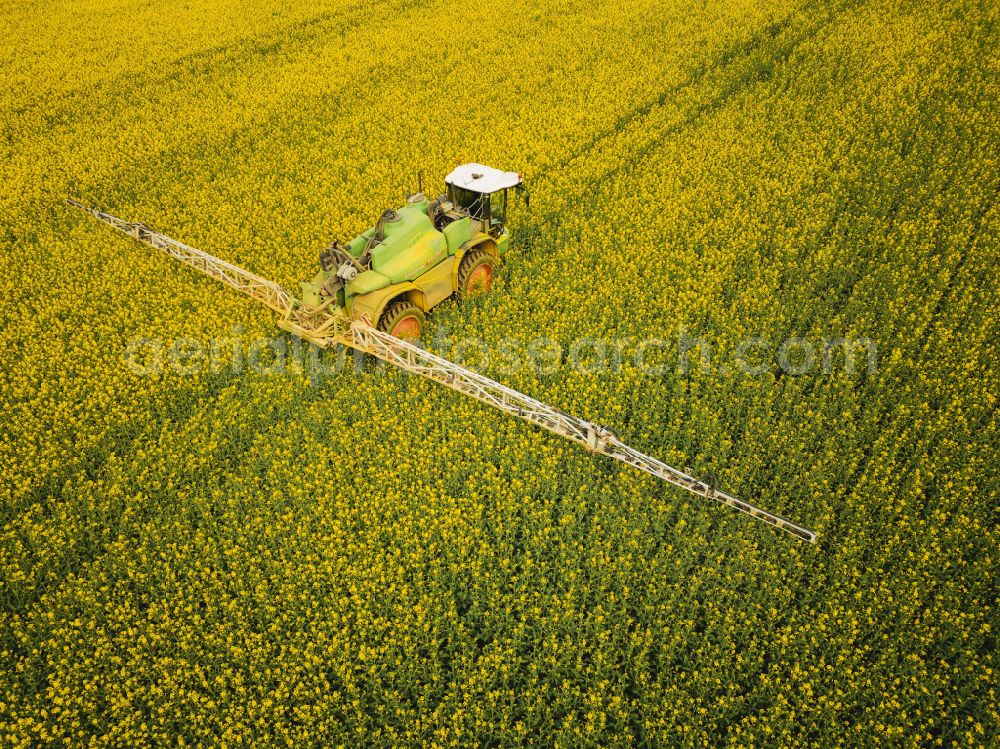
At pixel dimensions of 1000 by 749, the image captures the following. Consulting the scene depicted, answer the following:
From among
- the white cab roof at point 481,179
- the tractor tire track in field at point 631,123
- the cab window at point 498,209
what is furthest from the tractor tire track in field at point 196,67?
the cab window at point 498,209

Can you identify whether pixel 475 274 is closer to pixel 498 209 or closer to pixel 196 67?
pixel 498 209

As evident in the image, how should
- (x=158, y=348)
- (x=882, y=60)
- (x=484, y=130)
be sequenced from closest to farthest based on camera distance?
(x=158, y=348) → (x=484, y=130) → (x=882, y=60)

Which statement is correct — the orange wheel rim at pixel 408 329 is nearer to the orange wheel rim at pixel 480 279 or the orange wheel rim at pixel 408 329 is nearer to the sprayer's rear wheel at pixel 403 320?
the sprayer's rear wheel at pixel 403 320

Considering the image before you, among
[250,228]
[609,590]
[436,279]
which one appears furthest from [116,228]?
[609,590]

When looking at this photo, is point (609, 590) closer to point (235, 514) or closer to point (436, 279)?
point (235, 514)

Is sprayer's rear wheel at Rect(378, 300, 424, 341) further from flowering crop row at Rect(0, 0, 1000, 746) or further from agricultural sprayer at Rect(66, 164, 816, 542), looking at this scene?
flowering crop row at Rect(0, 0, 1000, 746)

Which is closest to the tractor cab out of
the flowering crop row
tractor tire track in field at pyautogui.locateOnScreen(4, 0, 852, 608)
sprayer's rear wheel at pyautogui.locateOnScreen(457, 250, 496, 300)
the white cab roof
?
the white cab roof
